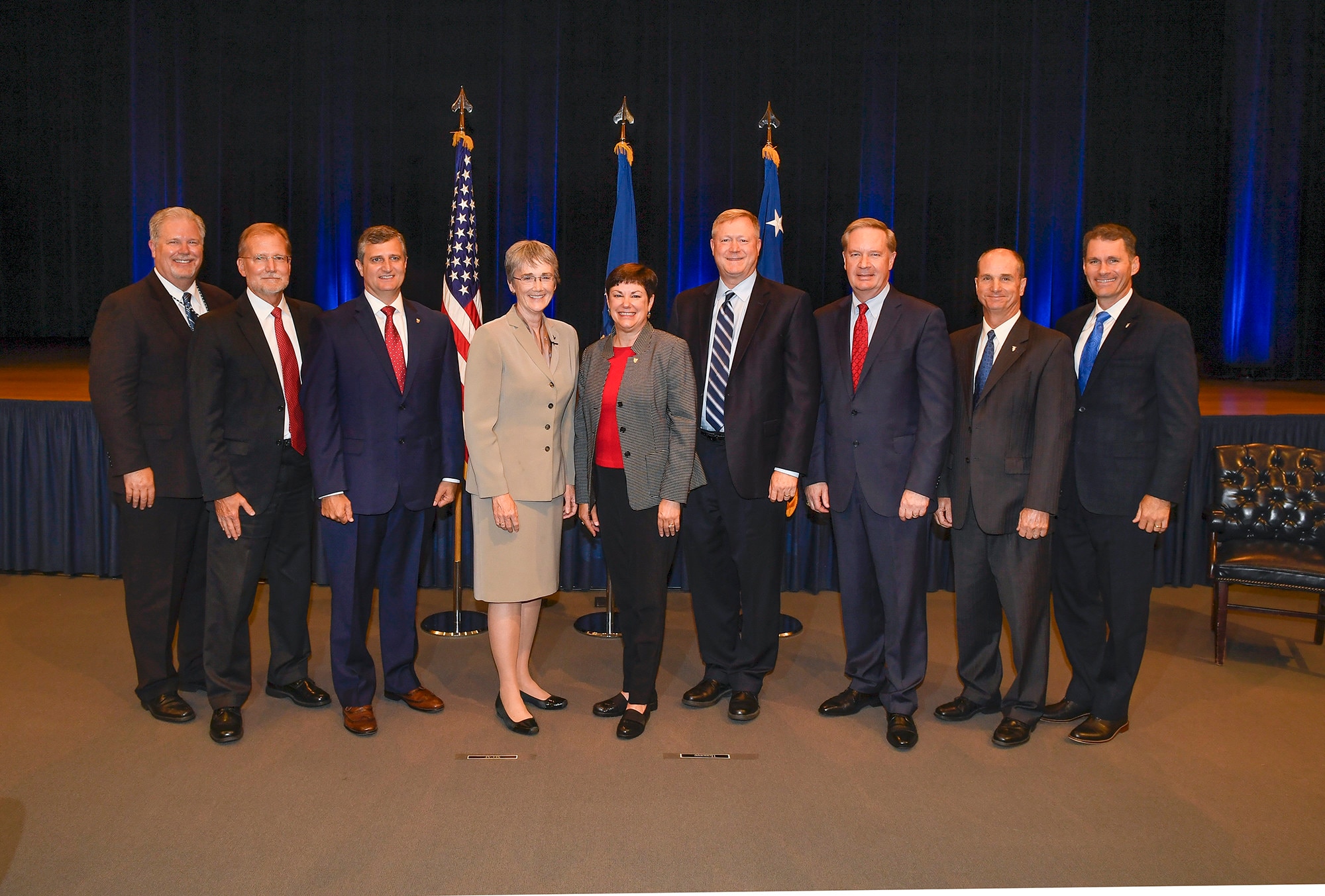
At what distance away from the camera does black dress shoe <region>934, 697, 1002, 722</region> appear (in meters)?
3.39

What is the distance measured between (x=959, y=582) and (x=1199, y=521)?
8.90 feet

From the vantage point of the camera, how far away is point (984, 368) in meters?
3.25

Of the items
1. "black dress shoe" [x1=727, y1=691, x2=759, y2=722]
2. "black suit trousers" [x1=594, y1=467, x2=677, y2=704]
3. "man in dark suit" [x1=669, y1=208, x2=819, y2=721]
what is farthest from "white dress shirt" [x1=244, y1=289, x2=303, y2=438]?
"black dress shoe" [x1=727, y1=691, x2=759, y2=722]

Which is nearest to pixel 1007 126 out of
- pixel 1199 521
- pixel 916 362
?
pixel 1199 521

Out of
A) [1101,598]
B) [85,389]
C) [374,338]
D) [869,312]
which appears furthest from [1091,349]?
[85,389]

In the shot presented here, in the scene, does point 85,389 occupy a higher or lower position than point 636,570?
higher

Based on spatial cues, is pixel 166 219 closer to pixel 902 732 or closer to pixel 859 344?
pixel 859 344

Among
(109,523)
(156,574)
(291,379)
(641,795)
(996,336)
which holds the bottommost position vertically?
(641,795)

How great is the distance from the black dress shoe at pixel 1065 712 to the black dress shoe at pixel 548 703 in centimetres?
177

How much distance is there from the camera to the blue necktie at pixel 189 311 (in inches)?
132

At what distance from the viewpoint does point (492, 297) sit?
780 cm

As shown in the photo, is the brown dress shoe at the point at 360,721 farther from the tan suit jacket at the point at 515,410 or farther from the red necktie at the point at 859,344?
the red necktie at the point at 859,344

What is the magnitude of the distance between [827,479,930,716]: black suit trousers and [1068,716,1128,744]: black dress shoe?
0.55m

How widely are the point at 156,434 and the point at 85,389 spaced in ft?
11.2
